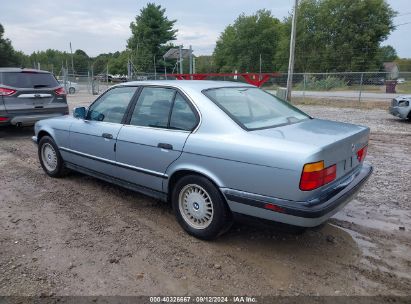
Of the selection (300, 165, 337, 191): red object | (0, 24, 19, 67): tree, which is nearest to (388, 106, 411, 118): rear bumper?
(300, 165, 337, 191): red object

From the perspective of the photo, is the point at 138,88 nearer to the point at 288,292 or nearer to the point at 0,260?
the point at 0,260

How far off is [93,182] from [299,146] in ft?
11.5

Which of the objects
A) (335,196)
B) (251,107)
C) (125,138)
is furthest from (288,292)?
(125,138)

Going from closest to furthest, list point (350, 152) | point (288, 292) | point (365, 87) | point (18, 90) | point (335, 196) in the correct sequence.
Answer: point (288, 292) → point (335, 196) → point (350, 152) → point (18, 90) → point (365, 87)

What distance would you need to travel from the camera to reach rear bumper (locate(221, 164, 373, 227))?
287 centimetres

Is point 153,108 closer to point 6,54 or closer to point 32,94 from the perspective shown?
point 32,94

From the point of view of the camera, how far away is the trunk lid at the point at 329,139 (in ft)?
9.72

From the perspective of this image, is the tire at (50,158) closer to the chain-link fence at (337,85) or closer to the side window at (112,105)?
the side window at (112,105)

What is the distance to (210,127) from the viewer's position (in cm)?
340

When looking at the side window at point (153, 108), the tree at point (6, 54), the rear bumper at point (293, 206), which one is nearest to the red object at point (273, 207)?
the rear bumper at point (293, 206)

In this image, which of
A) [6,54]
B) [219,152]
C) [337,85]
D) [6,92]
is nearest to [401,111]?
[219,152]

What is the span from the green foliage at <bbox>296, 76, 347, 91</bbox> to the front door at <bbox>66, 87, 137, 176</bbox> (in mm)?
19460

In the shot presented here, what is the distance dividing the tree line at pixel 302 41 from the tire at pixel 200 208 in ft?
136

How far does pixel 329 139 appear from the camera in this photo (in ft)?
10.3
